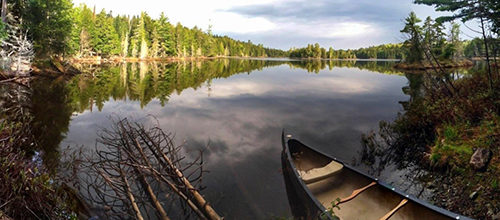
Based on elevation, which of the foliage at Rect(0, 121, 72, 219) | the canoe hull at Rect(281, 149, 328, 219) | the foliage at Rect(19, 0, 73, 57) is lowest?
the canoe hull at Rect(281, 149, 328, 219)

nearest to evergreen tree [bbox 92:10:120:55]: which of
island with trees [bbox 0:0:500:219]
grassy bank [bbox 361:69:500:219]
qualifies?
island with trees [bbox 0:0:500:219]

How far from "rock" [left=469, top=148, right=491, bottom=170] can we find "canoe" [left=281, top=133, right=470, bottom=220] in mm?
3896

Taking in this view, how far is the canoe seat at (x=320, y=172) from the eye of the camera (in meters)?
8.18

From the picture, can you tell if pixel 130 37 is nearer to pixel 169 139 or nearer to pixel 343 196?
pixel 169 139

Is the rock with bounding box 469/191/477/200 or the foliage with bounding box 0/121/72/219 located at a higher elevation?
the foliage with bounding box 0/121/72/219

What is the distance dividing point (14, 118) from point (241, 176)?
13037mm

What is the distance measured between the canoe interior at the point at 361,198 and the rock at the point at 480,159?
3.90 m

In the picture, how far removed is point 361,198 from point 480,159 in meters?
4.49

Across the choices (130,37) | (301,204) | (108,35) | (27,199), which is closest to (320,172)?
(301,204)

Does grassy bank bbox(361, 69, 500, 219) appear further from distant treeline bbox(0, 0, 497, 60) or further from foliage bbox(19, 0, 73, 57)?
foliage bbox(19, 0, 73, 57)

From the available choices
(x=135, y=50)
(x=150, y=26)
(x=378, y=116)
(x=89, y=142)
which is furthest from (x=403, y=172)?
(x=150, y=26)

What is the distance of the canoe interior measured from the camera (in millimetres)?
6117

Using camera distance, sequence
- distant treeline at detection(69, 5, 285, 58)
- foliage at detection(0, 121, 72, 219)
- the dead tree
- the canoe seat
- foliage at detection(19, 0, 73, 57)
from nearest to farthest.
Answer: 1. foliage at detection(0, 121, 72, 219)
2. the canoe seat
3. the dead tree
4. foliage at detection(19, 0, 73, 57)
5. distant treeline at detection(69, 5, 285, 58)

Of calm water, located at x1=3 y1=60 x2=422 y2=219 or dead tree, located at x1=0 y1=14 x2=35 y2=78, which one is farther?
dead tree, located at x1=0 y1=14 x2=35 y2=78
